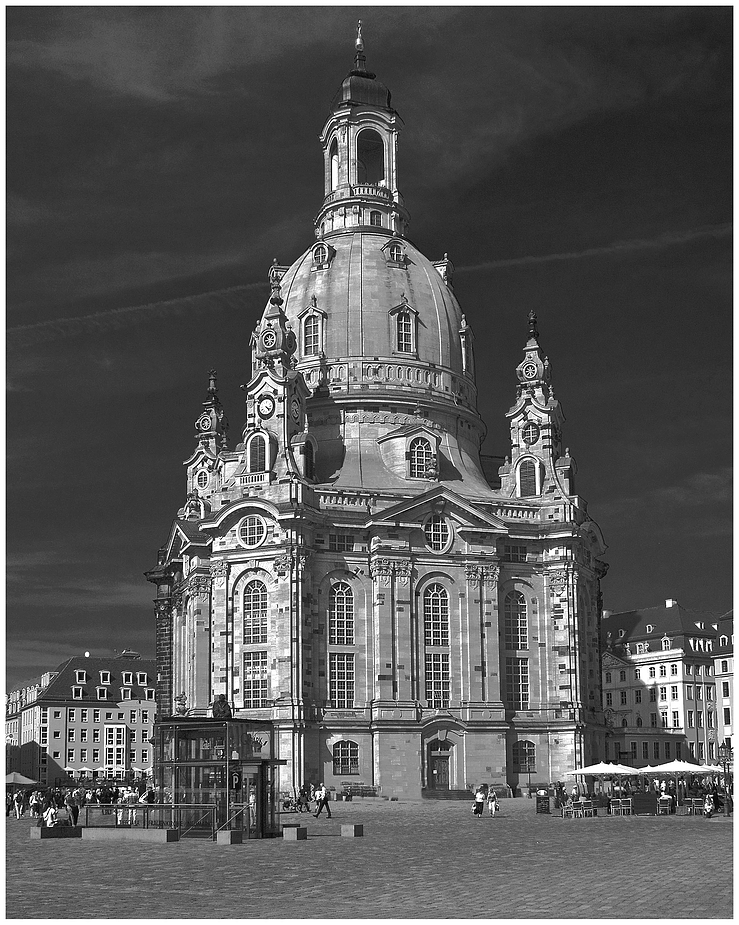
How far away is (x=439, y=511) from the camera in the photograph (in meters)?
100

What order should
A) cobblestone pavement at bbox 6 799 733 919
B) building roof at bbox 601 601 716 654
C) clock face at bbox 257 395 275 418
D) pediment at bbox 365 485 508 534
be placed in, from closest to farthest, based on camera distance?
cobblestone pavement at bbox 6 799 733 919, pediment at bbox 365 485 508 534, clock face at bbox 257 395 275 418, building roof at bbox 601 601 716 654

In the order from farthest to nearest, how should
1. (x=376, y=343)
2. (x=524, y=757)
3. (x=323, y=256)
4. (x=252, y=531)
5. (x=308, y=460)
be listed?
(x=323, y=256)
(x=376, y=343)
(x=308, y=460)
(x=524, y=757)
(x=252, y=531)

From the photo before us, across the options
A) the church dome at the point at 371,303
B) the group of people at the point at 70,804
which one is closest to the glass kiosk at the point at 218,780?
the group of people at the point at 70,804

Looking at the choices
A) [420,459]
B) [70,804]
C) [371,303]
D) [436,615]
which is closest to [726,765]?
[436,615]

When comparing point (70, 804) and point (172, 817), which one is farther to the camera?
point (70, 804)

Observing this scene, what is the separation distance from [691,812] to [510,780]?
30583mm

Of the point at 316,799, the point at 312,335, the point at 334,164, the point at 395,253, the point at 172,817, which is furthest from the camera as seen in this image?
the point at 334,164

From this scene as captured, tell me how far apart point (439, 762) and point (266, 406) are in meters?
27.6

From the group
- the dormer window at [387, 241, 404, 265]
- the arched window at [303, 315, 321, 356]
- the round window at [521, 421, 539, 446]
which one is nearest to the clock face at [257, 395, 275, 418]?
the arched window at [303, 315, 321, 356]

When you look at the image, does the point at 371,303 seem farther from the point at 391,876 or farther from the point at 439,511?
the point at 391,876

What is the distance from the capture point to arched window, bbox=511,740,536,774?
322ft

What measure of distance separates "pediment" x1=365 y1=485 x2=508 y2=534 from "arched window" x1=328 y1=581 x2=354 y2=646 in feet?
16.0

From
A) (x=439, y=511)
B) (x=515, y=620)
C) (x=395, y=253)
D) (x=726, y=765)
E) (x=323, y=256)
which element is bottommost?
(x=726, y=765)

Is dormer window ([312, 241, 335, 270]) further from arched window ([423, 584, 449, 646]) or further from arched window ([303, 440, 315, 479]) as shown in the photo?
arched window ([423, 584, 449, 646])
